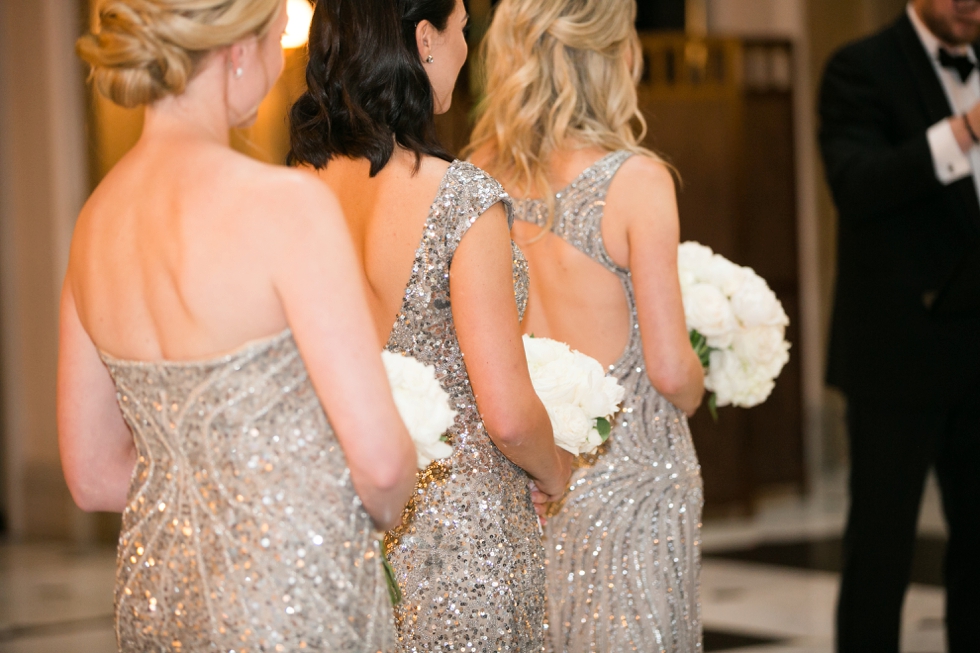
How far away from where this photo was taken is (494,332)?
1.96 metres

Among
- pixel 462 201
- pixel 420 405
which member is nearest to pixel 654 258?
pixel 462 201

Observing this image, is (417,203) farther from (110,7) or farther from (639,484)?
(639,484)

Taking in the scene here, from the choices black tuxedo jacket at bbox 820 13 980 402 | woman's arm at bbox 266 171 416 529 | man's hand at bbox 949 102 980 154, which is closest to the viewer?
woman's arm at bbox 266 171 416 529

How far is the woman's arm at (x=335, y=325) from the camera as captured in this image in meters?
1.52

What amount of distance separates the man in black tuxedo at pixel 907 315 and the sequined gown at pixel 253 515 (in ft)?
7.77

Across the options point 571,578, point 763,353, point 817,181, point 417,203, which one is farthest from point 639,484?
point 817,181

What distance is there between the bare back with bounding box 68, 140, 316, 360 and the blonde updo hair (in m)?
0.10

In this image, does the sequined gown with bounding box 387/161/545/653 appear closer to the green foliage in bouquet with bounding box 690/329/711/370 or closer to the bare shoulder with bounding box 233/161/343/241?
the bare shoulder with bounding box 233/161/343/241

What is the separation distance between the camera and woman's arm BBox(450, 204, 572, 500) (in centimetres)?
197

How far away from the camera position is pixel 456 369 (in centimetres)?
214

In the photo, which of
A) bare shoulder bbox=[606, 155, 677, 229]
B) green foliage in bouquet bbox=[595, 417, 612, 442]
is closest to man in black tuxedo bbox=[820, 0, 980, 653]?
bare shoulder bbox=[606, 155, 677, 229]

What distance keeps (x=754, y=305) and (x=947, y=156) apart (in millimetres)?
1007

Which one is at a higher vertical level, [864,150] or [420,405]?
[864,150]

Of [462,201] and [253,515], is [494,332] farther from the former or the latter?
[253,515]
